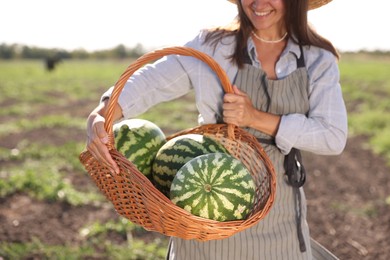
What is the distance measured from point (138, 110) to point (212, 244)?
2.38 feet

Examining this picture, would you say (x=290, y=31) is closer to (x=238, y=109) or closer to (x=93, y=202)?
(x=238, y=109)

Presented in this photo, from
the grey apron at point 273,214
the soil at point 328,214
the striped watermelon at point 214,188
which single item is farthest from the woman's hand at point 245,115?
the soil at point 328,214

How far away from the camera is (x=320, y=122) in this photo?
2.37 m

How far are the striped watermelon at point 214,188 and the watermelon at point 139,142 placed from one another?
1.08 feet

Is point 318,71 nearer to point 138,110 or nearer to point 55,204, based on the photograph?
point 138,110

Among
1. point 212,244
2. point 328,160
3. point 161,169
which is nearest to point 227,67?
point 161,169

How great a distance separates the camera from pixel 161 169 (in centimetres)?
224

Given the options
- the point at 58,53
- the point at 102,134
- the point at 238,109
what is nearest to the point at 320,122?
the point at 238,109

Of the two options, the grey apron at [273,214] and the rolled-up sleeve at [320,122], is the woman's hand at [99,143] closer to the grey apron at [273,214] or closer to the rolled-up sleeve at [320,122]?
the grey apron at [273,214]

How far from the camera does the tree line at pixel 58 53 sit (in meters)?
77.0

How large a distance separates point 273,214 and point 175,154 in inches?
22.4

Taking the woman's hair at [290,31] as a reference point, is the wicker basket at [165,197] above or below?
below

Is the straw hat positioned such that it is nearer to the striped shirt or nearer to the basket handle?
the striped shirt

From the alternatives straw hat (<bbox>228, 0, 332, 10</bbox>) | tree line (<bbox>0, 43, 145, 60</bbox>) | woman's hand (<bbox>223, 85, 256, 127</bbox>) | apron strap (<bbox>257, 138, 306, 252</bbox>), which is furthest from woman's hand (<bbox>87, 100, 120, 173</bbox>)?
tree line (<bbox>0, 43, 145, 60</bbox>)
